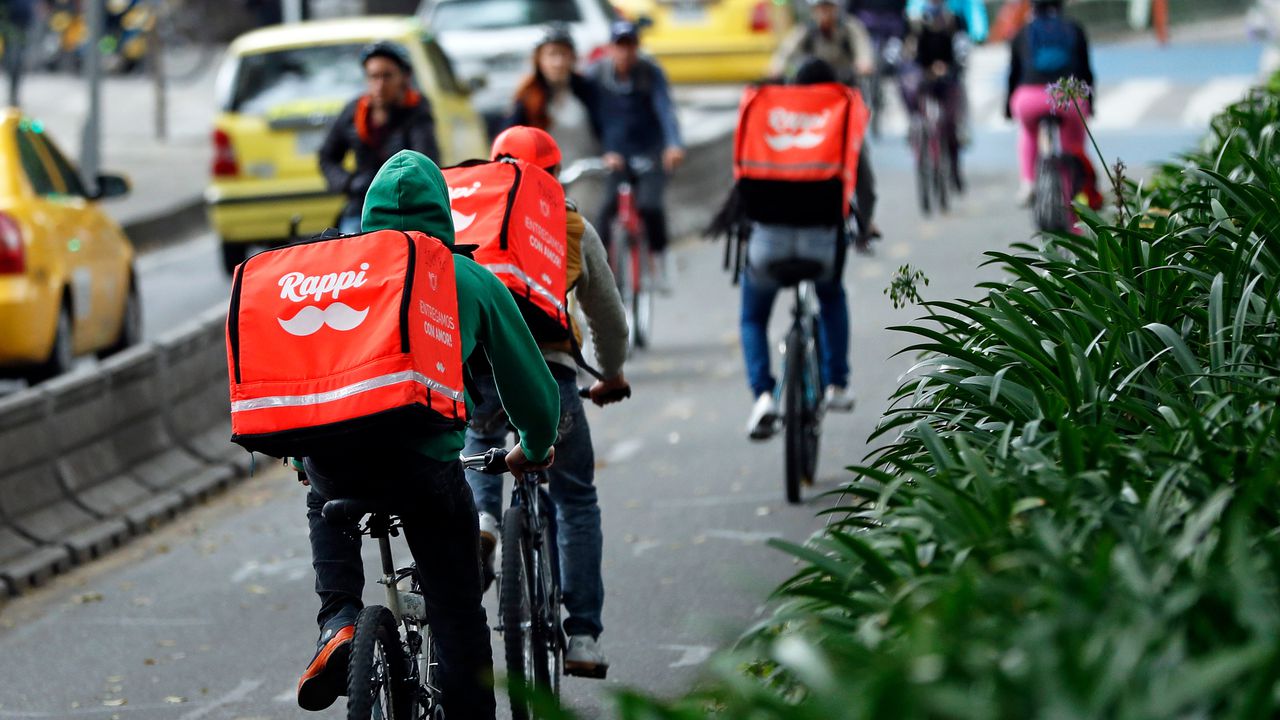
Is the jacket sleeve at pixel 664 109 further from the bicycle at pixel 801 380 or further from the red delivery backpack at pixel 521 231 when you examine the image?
the red delivery backpack at pixel 521 231

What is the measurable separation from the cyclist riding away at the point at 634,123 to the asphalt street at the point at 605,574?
102 centimetres

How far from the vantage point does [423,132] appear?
416 inches

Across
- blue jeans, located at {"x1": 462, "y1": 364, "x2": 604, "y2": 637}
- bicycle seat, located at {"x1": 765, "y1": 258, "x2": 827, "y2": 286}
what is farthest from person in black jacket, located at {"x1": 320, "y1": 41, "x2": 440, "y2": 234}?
blue jeans, located at {"x1": 462, "y1": 364, "x2": 604, "y2": 637}

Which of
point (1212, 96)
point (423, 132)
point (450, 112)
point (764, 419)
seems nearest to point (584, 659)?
point (764, 419)

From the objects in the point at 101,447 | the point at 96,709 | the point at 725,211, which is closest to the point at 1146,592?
the point at 96,709

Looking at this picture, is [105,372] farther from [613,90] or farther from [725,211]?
[613,90]

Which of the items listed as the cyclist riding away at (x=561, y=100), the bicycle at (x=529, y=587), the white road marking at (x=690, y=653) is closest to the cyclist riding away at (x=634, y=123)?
the cyclist riding away at (x=561, y=100)

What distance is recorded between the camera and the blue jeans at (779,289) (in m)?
8.98

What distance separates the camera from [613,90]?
12.7 metres

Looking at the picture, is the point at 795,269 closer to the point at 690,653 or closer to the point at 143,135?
the point at 690,653

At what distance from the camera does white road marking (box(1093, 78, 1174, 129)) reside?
23047mm

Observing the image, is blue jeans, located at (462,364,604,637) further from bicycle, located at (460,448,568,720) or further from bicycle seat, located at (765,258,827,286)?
bicycle seat, located at (765,258,827,286)

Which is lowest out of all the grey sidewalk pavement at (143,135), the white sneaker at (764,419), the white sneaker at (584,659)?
the grey sidewalk pavement at (143,135)

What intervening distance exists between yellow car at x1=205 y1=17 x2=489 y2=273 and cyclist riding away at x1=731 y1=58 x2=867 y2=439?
20.5ft
